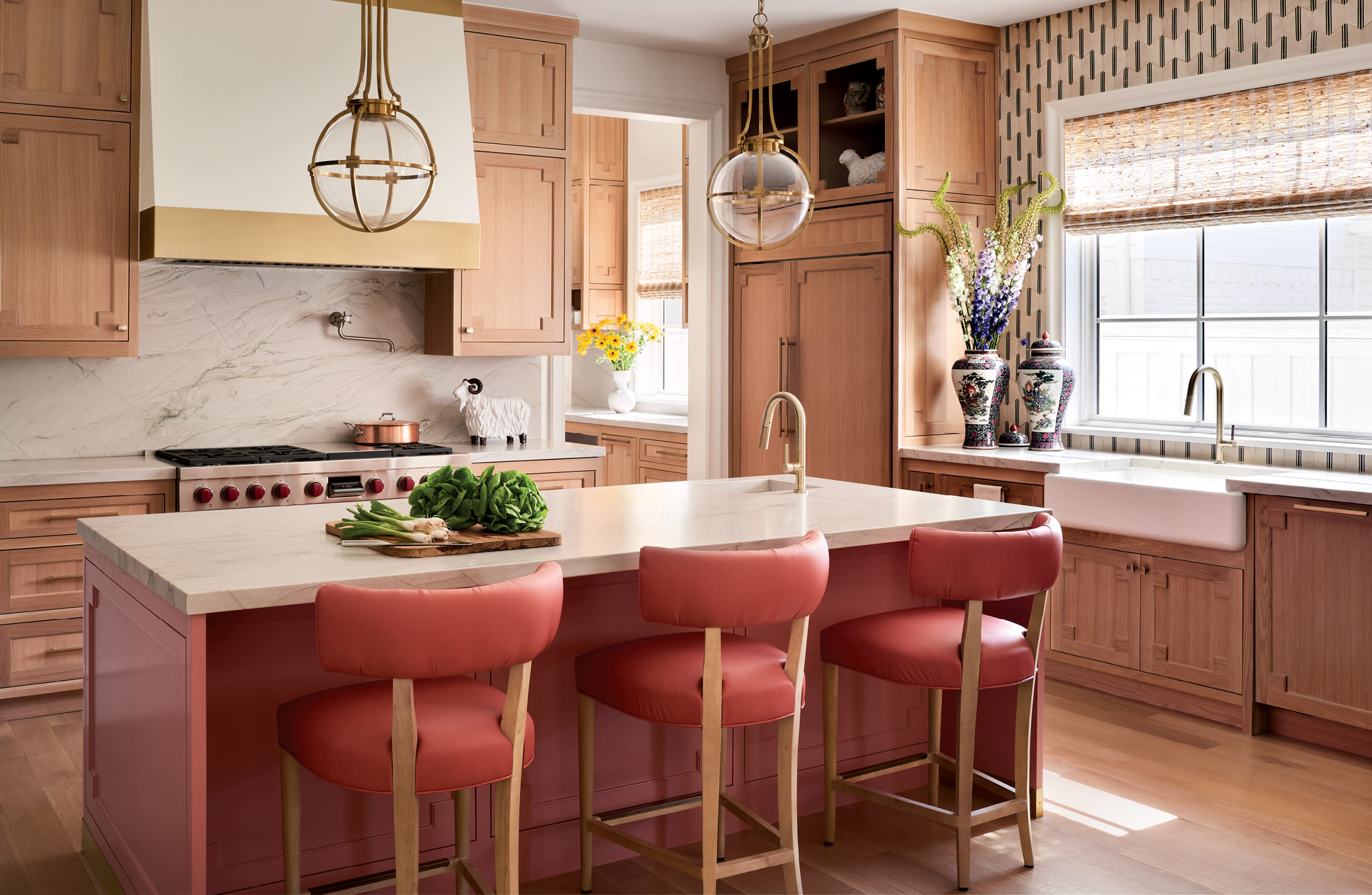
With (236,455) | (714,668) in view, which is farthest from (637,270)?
(714,668)

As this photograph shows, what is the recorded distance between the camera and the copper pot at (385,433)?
16.0 ft

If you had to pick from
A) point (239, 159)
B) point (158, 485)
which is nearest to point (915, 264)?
point (239, 159)

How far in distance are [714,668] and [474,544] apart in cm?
56

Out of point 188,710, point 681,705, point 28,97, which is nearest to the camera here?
point 188,710

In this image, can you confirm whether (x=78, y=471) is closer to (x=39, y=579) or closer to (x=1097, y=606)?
(x=39, y=579)

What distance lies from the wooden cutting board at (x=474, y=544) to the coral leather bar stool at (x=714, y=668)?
0.25 metres

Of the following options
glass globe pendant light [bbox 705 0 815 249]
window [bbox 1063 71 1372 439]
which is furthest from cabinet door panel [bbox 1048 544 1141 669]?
glass globe pendant light [bbox 705 0 815 249]

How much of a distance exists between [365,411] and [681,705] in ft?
10.5

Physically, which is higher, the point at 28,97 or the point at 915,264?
the point at 28,97

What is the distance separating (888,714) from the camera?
11.1ft

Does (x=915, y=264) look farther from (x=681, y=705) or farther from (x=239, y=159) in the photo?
(x=681, y=705)

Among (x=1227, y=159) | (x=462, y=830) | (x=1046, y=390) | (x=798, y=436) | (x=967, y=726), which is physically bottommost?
(x=462, y=830)

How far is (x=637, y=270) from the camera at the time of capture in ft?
25.2

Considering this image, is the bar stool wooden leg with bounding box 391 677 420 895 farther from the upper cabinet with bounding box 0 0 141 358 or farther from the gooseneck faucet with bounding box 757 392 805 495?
the upper cabinet with bounding box 0 0 141 358
